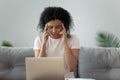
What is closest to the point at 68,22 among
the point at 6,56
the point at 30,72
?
the point at 6,56

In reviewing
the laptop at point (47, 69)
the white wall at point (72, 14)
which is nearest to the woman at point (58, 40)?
the laptop at point (47, 69)

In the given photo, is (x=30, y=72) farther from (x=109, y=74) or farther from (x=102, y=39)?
(x=102, y=39)

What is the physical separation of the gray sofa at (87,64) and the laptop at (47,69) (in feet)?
3.21

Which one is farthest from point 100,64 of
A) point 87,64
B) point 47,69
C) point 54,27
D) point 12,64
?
point 47,69

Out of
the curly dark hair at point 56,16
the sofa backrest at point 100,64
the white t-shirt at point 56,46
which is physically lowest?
the sofa backrest at point 100,64

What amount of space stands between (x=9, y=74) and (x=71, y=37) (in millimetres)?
718

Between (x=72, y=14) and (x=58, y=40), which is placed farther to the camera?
(x=72, y=14)

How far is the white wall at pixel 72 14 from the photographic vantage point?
9.50 feet

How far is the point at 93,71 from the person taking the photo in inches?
86.4

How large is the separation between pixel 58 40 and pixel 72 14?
3.38 feet

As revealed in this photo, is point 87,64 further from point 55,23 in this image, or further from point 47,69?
point 47,69

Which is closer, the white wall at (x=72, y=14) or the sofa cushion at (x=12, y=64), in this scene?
the sofa cushion at (x=12, y=64)

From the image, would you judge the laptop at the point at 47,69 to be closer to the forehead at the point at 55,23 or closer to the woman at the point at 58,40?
the woman at the point at 58,40

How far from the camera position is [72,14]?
9.62 ft
